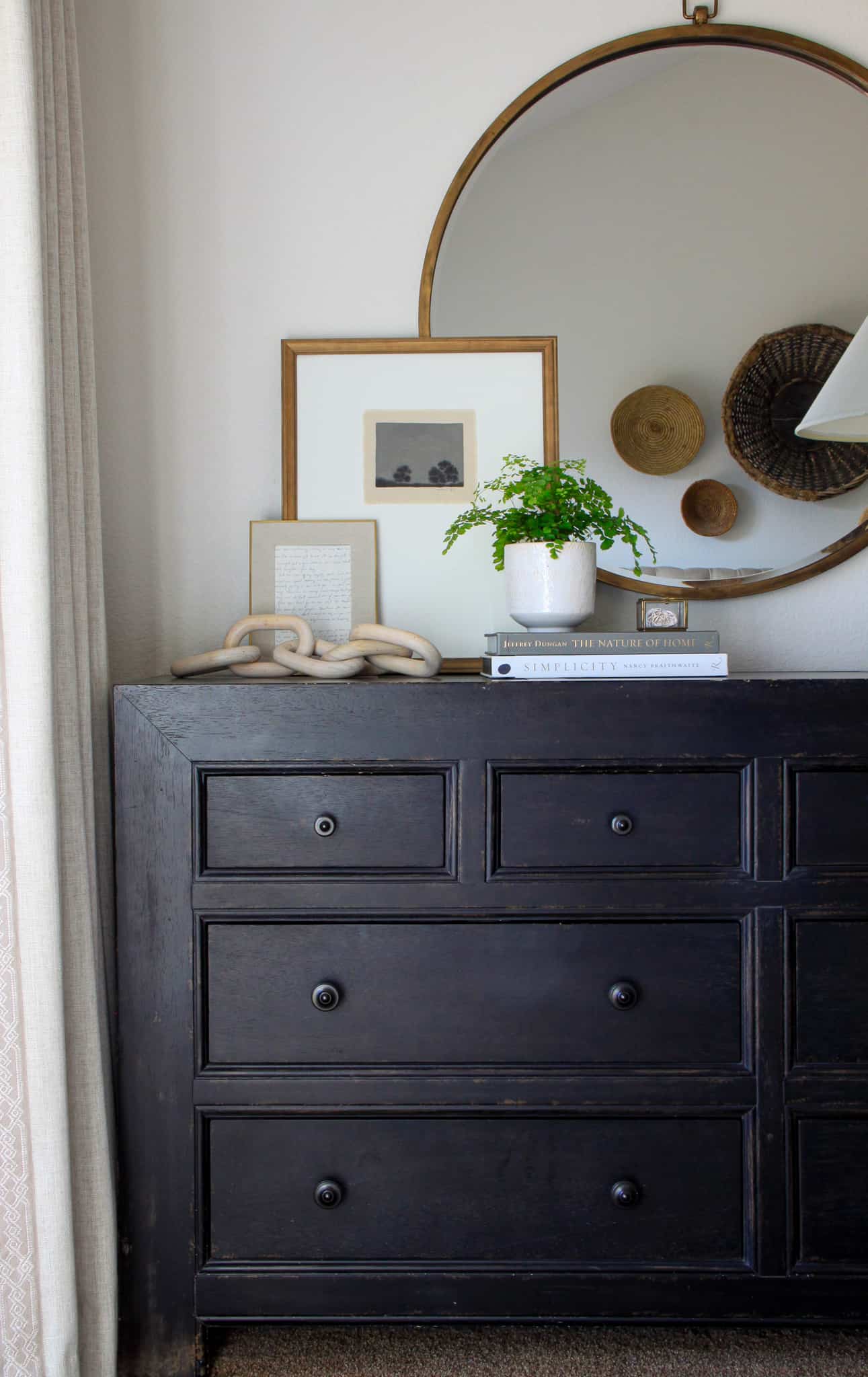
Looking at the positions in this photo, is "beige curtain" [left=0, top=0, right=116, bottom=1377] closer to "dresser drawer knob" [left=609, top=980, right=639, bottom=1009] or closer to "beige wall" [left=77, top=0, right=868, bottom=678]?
"beige wall" [left=77, top=0, right=868, bottom=678]

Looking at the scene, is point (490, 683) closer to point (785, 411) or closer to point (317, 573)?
point (317, 573)

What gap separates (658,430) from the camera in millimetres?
1783

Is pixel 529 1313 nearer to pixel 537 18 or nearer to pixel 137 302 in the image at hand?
pixel 137 302

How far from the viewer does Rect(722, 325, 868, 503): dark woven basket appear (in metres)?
1.78

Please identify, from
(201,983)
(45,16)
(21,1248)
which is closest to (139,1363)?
(21,1248)

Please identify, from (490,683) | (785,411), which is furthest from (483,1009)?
(785,411)

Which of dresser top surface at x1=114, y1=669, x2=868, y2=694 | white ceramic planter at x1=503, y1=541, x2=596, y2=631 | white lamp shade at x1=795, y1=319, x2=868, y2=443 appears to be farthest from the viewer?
white ceramic planter at x1=503, y1=541, x2=596, y2=631

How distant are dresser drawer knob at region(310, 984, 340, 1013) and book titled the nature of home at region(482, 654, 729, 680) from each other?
508mm

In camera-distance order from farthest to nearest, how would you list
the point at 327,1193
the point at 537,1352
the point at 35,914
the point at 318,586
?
the point at 318,586, the point at 537,1352, the point at 327,1193, the point at 35,914

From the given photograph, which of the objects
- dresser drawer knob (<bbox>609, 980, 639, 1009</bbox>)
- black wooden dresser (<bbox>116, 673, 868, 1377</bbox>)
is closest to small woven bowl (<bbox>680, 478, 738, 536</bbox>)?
black wooden dresser (<bbox>116, 673, 868, 1377</bbox>)

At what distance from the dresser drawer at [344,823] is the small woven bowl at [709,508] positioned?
782mm

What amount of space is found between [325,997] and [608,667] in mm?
627

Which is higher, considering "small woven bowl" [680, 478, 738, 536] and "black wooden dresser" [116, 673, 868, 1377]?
"small woven bowl" [680, 478, 738, 536]

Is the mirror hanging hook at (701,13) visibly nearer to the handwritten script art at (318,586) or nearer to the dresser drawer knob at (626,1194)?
the handwritten script art at (318,586)
